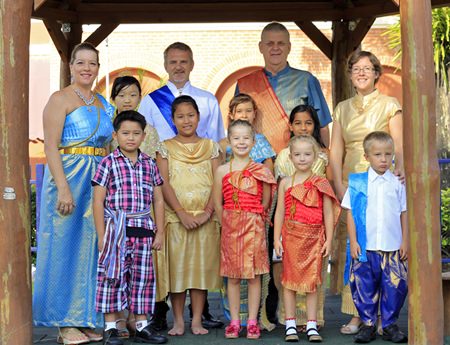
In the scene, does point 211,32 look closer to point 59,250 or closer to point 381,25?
point 381,25

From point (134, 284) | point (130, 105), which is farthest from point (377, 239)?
point (130, 105)

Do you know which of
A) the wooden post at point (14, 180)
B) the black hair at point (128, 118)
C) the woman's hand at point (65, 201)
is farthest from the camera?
→ the black hair at point (128, 118)

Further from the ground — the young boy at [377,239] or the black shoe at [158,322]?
the young boy at [377,239]

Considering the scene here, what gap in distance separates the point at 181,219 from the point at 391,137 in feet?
5.43

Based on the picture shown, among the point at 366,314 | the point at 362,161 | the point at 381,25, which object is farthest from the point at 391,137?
the point at 381,25

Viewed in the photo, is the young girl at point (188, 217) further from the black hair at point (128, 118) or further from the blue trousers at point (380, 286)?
the blue trousers at point (380, 286)

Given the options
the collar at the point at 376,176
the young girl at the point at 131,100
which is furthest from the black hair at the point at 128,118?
the collar at the point at 376,176

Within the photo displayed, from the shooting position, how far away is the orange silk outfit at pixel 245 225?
6703mm

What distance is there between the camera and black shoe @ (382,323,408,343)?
6.63 m

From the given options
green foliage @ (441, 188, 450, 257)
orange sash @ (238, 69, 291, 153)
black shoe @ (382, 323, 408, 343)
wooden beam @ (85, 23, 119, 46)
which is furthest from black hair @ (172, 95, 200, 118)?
green foliage @ (441, 188, 450, 257)

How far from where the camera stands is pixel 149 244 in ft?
21.4

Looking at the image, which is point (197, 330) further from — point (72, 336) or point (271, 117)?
point (271, 117)

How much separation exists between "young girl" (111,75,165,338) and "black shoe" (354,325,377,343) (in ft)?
5.45

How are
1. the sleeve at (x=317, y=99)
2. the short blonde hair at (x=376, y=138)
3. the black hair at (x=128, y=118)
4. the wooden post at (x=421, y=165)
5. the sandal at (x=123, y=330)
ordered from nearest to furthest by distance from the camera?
the wooden post at (x=421, y=165), the black hair at (x=128, y=118), the short blonde hair at (x=376, y=138), the sandal at (x=123, y=330), the sleeve at (x=317, y=99)
